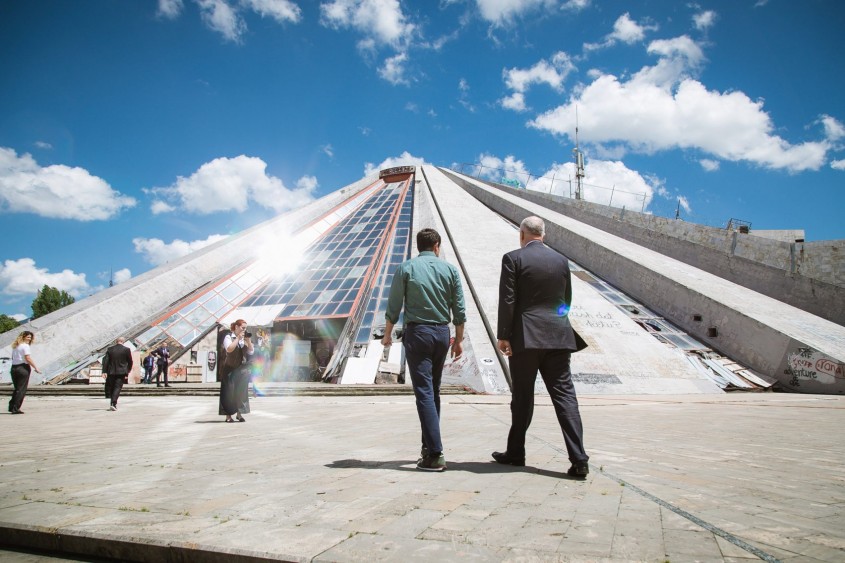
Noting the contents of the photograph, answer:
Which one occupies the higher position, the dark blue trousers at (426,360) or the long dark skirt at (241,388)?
the dark blue trousers at (426,360)

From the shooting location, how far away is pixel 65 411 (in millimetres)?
9289

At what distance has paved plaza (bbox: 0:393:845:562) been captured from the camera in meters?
1.89

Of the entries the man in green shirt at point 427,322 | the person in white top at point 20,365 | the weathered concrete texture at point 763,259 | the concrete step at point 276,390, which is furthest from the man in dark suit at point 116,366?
the weathered concrete texture at point 763,259

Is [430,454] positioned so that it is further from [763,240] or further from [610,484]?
[763,240]

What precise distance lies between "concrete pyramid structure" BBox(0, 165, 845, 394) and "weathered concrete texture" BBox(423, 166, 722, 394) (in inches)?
2.0

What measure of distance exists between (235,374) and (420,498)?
565cm

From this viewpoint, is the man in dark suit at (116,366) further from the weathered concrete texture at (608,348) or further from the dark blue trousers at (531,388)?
the dark blue trousers at (531,388)

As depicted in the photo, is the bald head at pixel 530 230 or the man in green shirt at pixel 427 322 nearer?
the man in green shirt at pixel 427 322

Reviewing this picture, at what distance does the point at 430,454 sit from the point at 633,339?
11484mm

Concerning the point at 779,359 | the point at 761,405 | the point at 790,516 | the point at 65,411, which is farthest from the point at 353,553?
the point at 779,359

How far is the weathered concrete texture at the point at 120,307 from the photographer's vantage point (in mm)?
16516

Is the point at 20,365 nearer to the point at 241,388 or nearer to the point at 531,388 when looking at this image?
the point at 241,388

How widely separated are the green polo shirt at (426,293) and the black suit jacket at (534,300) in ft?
1.36

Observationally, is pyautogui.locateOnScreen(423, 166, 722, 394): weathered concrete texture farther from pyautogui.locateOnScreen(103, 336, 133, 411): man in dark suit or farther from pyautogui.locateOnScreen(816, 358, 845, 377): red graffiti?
pyautogui.locateOnScreen(103, 336, 133, 411): man in dark suit
